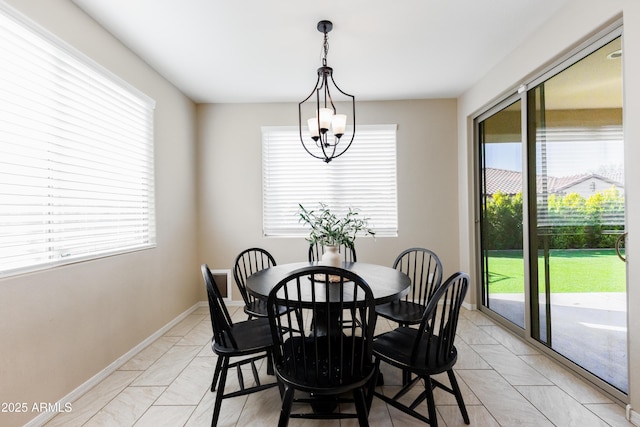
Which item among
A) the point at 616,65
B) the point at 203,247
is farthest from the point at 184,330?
the point at 616,65

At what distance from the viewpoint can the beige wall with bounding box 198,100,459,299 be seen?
13.5 feet

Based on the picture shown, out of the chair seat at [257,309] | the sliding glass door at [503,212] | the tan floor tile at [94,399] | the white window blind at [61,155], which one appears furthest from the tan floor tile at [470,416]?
the white window blind at [61,155]

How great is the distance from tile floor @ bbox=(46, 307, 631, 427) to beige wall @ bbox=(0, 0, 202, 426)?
25 cm

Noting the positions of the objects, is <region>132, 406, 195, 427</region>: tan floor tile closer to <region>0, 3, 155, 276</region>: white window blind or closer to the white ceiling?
<region>0, 3, 155, 276</region>: white window blind

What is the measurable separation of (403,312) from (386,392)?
1.86 feet

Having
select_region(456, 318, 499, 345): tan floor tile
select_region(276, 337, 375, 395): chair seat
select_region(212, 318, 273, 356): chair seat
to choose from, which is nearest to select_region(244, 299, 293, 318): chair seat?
select_region(212, 318, 273, 356): chair seat

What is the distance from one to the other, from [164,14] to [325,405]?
2888 mm

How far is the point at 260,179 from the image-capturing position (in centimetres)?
420

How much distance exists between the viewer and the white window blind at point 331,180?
417cm

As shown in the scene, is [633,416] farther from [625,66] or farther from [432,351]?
[625,66]

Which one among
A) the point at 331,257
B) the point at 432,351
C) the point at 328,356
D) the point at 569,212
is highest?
the point at 569,212

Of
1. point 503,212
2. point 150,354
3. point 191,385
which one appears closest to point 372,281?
point 191,385

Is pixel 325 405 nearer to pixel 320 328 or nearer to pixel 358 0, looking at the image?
pixel 320 328

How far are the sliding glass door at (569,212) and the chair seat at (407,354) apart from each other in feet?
3.99
